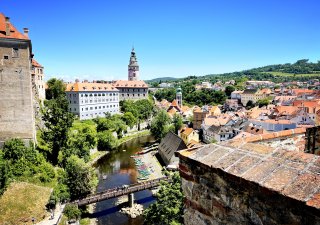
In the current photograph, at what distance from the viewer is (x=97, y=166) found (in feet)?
118

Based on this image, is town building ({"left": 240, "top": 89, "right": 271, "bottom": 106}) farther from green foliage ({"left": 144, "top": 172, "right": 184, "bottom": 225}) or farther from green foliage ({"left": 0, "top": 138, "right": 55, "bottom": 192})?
green foliage ({"left": 144, "top": 172, "right": 184, "bottom": 225})

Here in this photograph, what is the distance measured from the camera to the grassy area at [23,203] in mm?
18922

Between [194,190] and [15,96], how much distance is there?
26093 mm

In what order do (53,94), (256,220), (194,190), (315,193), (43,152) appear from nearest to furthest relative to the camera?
1. (315,193)
2. (256,220)
3. (194,190)
4. (43,152)
5. (53,94)

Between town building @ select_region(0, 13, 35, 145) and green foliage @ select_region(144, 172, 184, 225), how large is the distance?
15.5 meters

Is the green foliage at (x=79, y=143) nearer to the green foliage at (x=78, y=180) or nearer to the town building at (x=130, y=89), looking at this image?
the green foliage at (x=78, y=180)

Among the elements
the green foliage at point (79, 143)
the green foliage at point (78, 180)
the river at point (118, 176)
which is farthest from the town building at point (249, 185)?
the green foliage at point (79, 143)

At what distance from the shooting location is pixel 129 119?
55.9 metres

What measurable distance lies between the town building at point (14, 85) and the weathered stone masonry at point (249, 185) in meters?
25.7

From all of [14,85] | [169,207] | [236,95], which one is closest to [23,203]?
[14,85]

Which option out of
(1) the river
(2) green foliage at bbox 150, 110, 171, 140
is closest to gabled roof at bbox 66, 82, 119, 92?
(1) the river

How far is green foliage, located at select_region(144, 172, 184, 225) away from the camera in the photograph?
54.4 feet

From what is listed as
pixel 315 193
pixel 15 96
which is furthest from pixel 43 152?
pixel 315 193

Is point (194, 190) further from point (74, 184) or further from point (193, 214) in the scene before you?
point (74, 184)
